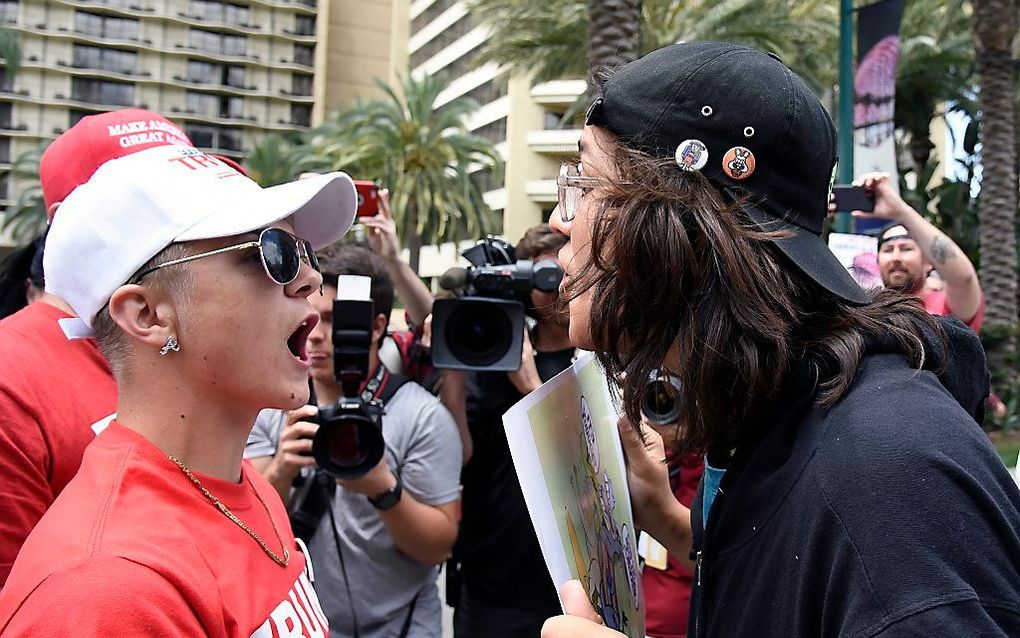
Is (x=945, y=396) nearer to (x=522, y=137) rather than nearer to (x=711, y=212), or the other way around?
(x=711, y=212)

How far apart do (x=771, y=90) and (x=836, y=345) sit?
1.28 ft

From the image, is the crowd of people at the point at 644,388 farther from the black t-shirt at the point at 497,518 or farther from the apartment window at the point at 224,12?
the apartment window at the point at 224,12

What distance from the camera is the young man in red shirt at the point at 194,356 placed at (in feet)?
4.55

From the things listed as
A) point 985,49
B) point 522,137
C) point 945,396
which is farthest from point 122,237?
point 522,137

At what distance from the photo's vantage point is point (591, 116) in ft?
4.64

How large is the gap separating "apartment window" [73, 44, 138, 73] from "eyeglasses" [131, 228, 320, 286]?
227ft

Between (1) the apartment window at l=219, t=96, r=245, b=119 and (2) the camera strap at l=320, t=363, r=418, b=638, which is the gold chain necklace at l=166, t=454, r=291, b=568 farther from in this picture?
(1) the apartment window at l=219, t=96, r=245, b=119

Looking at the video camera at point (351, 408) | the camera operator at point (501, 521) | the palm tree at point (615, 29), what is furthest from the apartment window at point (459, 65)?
the video camera at point (351, 408)

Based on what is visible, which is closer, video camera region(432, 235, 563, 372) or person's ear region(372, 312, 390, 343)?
video camera region(432, 235, 563, 372)

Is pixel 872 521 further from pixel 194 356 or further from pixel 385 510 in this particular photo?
pixel 385 510

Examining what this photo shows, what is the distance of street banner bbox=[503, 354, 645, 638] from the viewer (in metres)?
1.35

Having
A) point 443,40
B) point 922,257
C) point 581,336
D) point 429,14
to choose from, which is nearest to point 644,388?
point 581,336

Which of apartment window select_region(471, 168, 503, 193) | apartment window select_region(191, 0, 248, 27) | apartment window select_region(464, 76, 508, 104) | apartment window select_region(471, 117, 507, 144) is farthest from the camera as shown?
apartment window select_region(191, 0, 248, 27)

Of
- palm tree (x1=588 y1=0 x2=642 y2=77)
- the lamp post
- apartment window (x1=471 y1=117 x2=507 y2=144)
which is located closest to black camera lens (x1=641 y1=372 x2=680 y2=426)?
palm tree (x1=588 y1=0 x2=642 y2=77)
